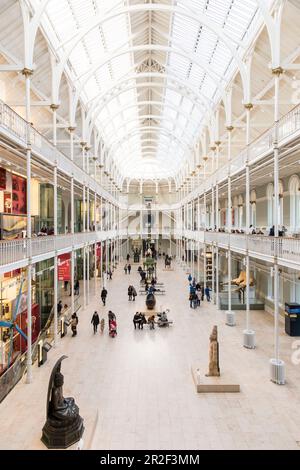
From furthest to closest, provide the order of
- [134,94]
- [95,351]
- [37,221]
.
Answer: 1. [134,94]
2. [37,221]
3. [95,351]

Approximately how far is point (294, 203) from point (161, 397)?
477 inches

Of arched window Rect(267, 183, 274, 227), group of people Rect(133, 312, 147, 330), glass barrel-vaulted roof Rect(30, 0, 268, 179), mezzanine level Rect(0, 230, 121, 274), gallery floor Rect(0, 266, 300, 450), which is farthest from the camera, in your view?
arched window Rect(267, 183, 274, 227)

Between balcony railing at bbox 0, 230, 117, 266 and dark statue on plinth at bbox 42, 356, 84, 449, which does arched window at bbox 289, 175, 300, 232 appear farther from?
dark statue on plinth at bbox 42, 356, 84, 449

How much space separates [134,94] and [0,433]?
28612 mm

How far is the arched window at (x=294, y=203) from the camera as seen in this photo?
16688 mm

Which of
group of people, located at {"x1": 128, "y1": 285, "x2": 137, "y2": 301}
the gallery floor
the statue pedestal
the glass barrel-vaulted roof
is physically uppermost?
the glass barrel-vaulted roof

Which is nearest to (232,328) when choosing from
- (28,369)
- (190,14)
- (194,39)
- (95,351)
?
(95,351)

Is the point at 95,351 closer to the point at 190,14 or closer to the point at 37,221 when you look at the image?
the point at 37,221

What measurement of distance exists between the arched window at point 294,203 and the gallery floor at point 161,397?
538 centimetres

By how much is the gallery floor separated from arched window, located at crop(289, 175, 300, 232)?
538cm

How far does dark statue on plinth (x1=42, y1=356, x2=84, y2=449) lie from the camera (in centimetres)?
688

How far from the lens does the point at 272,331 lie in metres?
15.5

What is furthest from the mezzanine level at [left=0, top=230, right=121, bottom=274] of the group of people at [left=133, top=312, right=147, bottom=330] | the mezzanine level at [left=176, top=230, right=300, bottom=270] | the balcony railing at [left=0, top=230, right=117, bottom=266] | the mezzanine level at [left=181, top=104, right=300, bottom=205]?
the mezzanine level at [left=181, top=104, right=300, bottom=205]

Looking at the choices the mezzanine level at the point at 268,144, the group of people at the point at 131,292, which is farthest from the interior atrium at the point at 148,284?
the group of people at the point at 131,292
